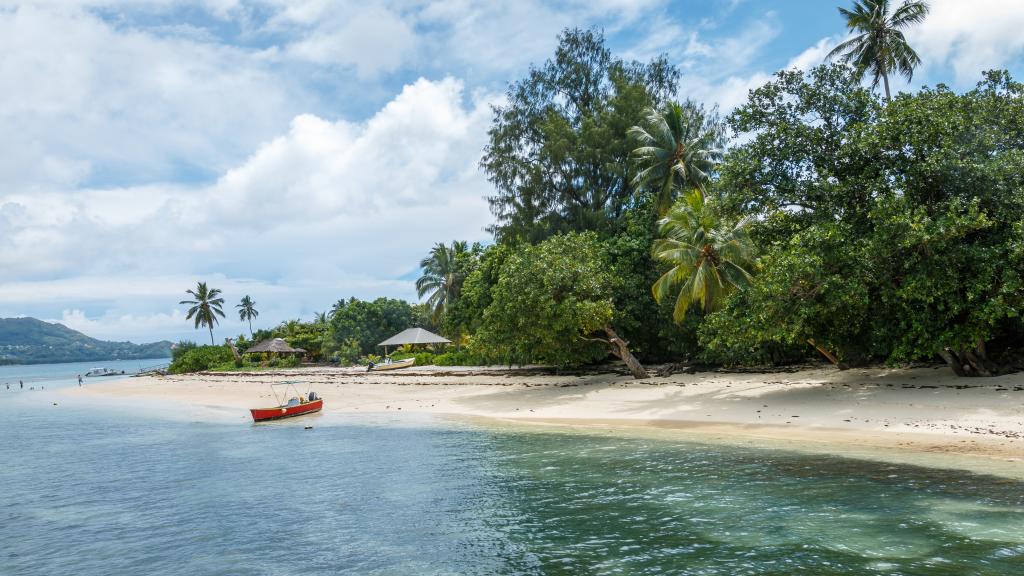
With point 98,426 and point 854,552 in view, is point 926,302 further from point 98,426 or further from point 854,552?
point 98,426

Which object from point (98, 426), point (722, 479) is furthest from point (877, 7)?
point (98, 426)

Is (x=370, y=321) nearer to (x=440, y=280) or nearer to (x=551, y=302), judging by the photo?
(x=440, y=280)

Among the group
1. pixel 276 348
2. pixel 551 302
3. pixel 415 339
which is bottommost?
pixel 276 348

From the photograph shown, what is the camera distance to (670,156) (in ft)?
102

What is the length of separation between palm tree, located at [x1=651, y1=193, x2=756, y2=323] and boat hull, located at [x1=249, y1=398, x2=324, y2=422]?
51.2 feet

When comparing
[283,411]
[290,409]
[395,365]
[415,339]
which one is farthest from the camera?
[415,339]

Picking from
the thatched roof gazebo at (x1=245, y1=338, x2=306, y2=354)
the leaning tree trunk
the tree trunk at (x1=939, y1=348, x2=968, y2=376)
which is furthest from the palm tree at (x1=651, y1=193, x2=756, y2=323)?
the thatched roof gazebo at (x1=245, y1=338, x2=306, y2=354)

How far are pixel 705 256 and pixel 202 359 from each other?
213ft

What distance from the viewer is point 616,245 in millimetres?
31453

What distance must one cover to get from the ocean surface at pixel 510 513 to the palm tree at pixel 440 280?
37733 millimetres

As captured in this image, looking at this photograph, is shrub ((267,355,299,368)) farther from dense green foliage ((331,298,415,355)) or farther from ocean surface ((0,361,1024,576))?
ocean surface ((0,361,1024,576))

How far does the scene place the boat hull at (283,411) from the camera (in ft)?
86.8

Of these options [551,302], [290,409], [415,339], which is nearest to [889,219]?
[551,302]

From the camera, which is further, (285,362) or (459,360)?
(285,362)
